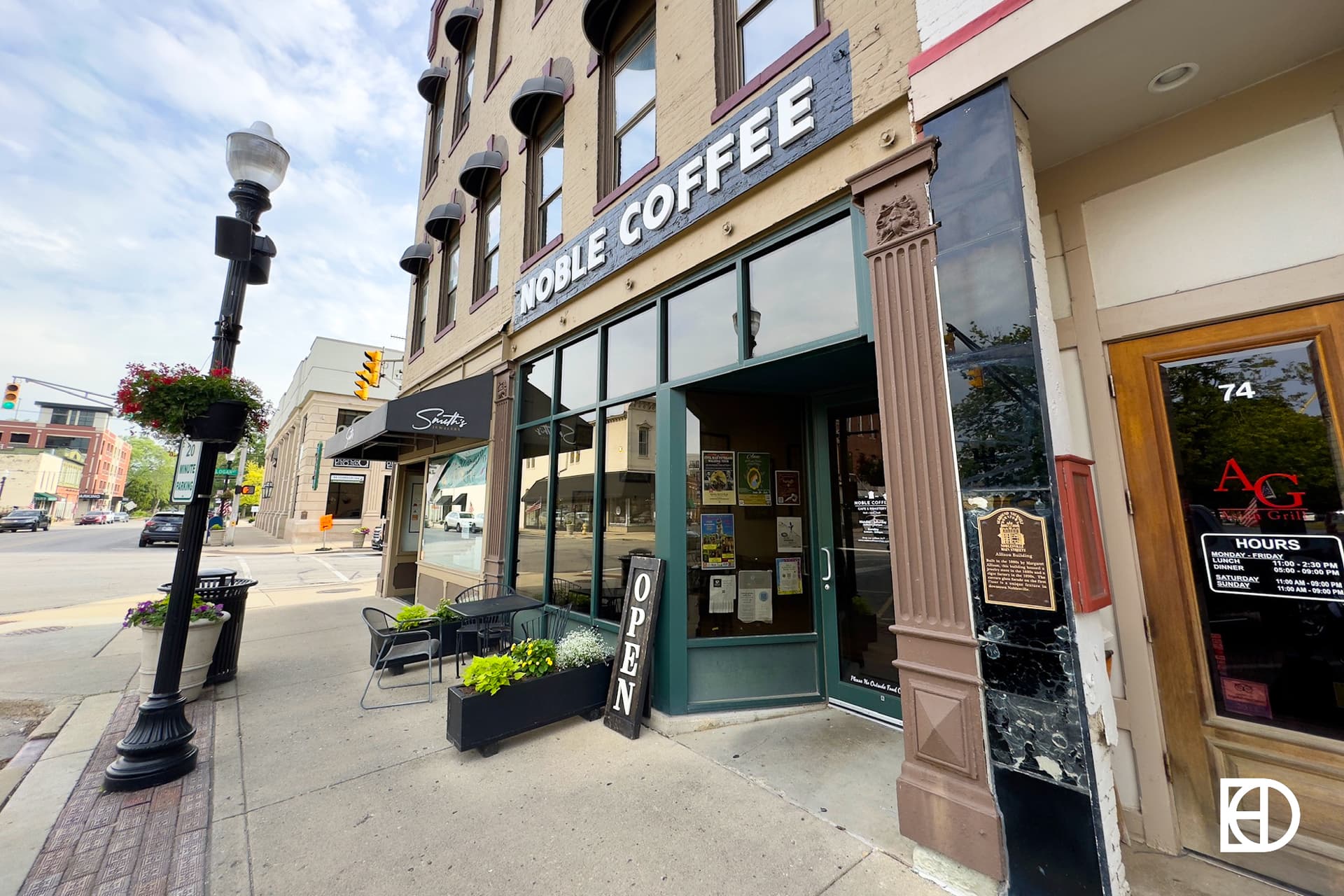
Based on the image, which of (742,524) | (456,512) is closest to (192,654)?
(456,512)

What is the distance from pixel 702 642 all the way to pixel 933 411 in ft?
9.20

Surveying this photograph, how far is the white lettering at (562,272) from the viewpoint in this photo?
6.68 m

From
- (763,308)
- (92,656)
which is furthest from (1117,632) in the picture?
(92,656)

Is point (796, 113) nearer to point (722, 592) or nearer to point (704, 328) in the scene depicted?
point (704, 328)

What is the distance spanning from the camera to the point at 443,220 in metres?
10.5

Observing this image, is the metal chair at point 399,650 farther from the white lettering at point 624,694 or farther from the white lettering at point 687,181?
→ the white lettering at point 687,181

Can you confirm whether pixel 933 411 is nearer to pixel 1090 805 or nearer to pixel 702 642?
pixel 1090 805

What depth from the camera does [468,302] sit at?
9.58 meters

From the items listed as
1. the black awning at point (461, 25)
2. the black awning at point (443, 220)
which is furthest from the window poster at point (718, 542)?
the black awning at point (461, 25)

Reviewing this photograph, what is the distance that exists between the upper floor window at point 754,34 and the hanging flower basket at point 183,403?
497 centimetres

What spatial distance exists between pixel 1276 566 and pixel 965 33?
3.23 meters

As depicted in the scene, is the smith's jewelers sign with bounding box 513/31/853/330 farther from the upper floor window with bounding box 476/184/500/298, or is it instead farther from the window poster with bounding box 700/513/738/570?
the upper floor window with bounding box 476/184/500/298

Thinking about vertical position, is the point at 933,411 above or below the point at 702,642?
above

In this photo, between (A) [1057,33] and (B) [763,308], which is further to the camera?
(B) [763,308]
